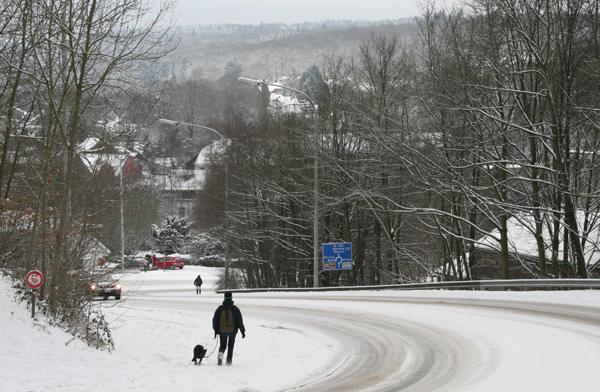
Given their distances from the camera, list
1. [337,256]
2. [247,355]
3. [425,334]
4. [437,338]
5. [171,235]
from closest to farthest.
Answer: [247,355]
[437,338]
[425,334]
[337,256]
[171,235]

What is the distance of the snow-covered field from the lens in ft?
32.3

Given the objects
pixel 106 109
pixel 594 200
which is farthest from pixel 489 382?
pixel 594 200

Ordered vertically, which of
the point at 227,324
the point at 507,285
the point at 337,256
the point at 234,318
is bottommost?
the point at 227,324

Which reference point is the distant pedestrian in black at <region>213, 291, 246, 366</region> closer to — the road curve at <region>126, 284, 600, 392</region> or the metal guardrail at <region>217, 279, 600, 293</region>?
the road curve at <region>126, 284, 600, 392</region>

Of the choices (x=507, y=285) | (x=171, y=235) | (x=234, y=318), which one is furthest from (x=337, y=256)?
(x=171, y=235)

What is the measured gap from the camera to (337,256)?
2888cm

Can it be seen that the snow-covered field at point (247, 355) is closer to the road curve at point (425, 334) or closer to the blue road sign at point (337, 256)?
the road curve at point (425, 334)

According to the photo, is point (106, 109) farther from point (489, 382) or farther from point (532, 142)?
point (532, 142)

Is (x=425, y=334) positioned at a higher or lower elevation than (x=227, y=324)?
lower

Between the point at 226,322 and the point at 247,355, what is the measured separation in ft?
4.41

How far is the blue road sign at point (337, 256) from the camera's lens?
28719mm

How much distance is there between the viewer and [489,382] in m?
9.84

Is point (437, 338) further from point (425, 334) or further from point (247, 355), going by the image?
point (247, 355)

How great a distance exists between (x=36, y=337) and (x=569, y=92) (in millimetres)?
21710
